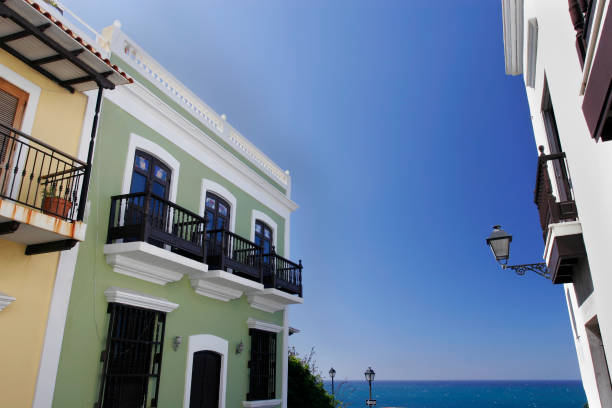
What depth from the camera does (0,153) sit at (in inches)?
223

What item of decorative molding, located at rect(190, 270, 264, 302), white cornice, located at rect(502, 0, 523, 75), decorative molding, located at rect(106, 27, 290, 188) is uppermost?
decorative molding, located at rect(106, 27, 290, 188)

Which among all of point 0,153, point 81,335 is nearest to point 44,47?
point 0,153

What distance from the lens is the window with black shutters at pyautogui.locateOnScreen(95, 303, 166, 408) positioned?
22.7 feet

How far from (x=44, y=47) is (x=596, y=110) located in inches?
265

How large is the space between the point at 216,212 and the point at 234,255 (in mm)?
1119

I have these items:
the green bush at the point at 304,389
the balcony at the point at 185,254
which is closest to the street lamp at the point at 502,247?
the balcony at the point at 185,254

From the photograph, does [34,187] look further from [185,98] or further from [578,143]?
[578,143]

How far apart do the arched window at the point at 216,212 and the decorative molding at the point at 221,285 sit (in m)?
1.32

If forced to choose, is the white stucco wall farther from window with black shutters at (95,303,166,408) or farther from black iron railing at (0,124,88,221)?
window with black shutters at (95,303,166,408)

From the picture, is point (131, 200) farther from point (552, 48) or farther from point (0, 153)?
point (552, 48)

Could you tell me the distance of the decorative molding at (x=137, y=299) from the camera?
7.12 meters

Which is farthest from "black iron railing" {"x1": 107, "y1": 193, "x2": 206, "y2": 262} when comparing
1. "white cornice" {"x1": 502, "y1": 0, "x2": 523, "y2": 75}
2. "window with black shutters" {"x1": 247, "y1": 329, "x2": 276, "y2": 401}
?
"white cornice" {"x1": 502, "y1": 0, "x2": 523, "y2": 75}

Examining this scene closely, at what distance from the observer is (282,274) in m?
11.7

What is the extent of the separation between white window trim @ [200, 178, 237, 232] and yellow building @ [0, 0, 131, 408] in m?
3.30
